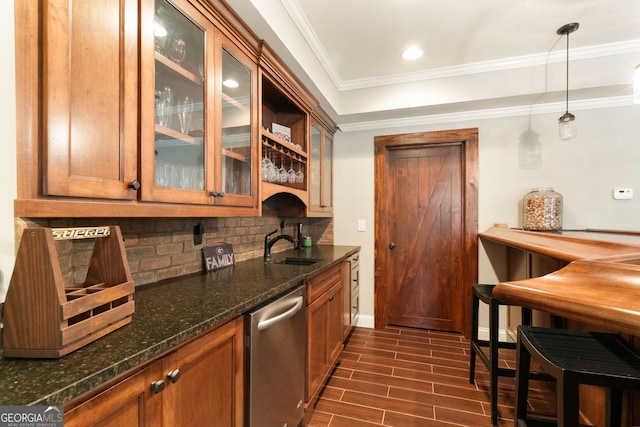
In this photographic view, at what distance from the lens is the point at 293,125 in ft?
8.61

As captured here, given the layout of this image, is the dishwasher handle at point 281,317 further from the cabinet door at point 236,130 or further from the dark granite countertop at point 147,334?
the cabinet door at point 236,130

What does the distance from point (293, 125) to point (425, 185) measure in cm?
157

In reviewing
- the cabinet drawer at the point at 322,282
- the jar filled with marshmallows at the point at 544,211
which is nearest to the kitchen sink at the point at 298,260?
the cabinet drawer at the point at 322,282

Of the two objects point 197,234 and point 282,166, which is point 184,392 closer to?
point 197,234

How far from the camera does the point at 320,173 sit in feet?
9.77

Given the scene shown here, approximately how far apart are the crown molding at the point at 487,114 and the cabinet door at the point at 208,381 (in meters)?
2.72

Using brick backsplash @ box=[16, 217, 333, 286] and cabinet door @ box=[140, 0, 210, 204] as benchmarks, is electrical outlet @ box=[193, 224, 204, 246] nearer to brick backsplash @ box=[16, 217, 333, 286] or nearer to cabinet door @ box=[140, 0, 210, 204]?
brick backsplash @ box=[16, 217, 333, 286]

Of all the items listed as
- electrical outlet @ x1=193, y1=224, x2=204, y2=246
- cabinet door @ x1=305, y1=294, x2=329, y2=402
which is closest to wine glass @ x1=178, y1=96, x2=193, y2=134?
electrical outlet @ x1=193, y1=224, x2=204, y2=246

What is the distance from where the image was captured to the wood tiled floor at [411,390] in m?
1.84

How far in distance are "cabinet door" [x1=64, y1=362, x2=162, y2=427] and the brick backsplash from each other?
555mm

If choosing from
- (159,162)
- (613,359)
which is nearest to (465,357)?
(613,359)

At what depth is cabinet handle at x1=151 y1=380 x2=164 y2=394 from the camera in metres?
0.80

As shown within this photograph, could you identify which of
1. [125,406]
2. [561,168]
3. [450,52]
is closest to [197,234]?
[125,406]

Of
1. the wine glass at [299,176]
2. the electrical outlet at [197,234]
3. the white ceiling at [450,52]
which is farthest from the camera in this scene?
the wine glass at [299,176]
